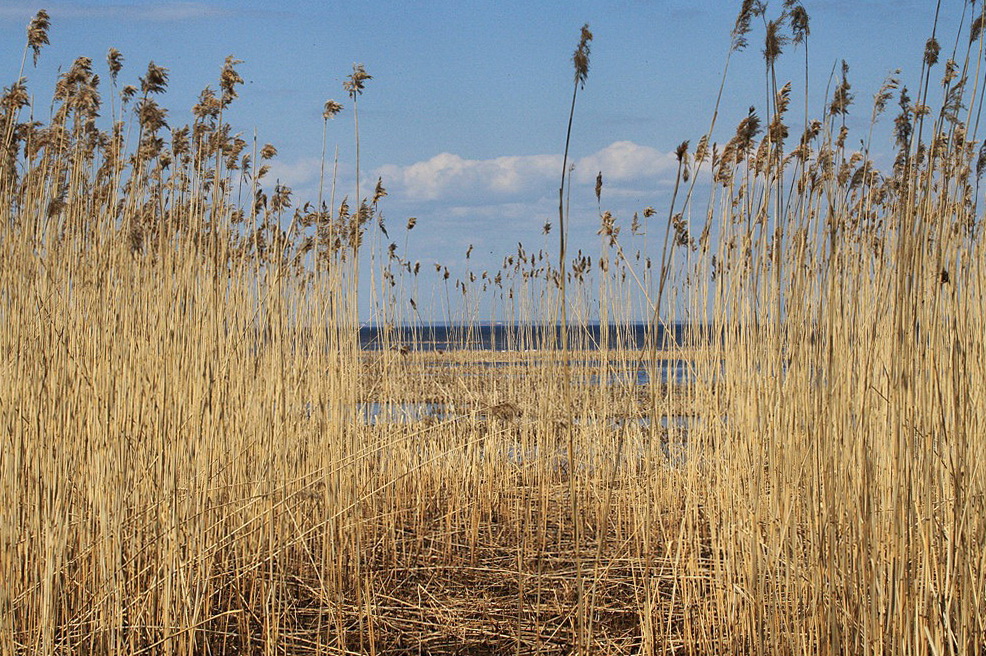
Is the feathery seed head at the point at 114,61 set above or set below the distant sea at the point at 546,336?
above

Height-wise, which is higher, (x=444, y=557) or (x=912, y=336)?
(x=912, y=336)

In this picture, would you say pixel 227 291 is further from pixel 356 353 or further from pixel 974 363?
pixel 974 363

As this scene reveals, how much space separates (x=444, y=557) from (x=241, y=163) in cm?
179

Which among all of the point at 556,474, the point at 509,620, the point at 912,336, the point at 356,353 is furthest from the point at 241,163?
the point at 556,474

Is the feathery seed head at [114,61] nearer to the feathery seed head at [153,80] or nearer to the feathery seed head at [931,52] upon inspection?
the feathery seed head at [153,80]

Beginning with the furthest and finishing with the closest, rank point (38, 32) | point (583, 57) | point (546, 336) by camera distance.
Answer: point (546, 336), point (38, 32), point (583, 57)

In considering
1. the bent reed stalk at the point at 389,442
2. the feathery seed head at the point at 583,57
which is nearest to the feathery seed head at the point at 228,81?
the bent reed stalk at the point at 389,442

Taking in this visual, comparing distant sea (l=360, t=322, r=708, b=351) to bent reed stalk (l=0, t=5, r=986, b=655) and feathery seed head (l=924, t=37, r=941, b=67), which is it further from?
feathery seed head (l=924, t=37, r=941, b=67)

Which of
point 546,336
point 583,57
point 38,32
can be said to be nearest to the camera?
point 583,57

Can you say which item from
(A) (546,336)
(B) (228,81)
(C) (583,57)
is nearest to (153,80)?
(B) (228,81)

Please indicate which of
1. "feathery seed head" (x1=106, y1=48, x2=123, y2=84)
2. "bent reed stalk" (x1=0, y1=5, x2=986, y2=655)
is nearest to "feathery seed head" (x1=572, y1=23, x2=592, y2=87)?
"bent reed stalk" (x1=0, y1=5, x2=986, y2=655)

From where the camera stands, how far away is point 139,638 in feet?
6.64

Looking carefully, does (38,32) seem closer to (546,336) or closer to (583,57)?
(583,57)

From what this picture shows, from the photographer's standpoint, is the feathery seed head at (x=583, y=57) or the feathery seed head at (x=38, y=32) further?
the feathery seed head at (x=38, y=32)
